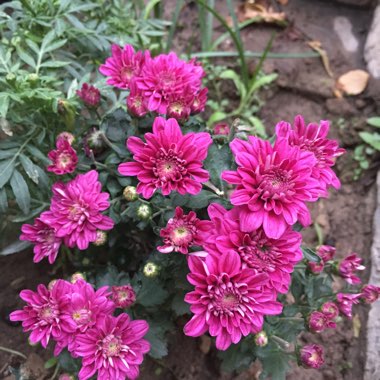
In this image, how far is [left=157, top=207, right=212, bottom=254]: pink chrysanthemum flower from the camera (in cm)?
104

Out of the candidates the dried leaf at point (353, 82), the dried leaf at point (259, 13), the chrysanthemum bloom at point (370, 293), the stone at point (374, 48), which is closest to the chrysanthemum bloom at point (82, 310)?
the chrysanthemum bloom at point (370, 293)

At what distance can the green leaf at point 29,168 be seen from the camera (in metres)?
1.32

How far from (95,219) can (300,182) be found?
1.65ft

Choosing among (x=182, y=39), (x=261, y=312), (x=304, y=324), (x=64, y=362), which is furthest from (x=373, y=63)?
(x=64, y=362)

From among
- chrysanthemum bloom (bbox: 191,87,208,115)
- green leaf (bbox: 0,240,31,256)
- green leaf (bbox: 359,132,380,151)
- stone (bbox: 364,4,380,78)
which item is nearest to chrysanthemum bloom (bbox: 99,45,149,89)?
chrysanthemum bloom (bbox: 191,87,208,115)

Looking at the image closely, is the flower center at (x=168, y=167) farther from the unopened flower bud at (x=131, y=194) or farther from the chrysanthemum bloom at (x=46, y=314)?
the chrysanthemum bloom at (x=46, y=314)

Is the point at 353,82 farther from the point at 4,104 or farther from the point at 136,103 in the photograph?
the point at 4,104

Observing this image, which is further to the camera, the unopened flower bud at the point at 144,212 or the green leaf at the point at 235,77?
the green leaf at the point at 235,77

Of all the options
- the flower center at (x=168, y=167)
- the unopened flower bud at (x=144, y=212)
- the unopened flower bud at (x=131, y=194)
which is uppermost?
the flower center at (x=168, y=167)

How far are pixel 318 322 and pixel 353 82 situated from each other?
4.52 ft

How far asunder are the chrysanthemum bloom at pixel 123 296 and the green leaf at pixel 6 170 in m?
0.44

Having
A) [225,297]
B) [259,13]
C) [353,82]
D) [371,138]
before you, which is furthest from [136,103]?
[259,13]

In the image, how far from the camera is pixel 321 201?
2.03 metres

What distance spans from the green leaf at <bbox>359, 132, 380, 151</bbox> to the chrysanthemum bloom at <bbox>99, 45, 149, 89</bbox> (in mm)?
1122
